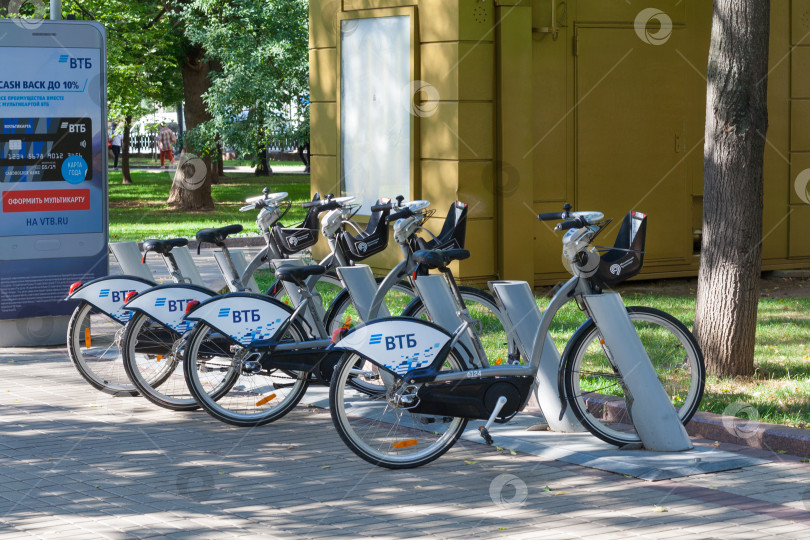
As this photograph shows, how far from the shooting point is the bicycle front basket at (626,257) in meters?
6.07

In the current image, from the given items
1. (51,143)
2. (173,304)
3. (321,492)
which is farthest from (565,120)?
(321,492)

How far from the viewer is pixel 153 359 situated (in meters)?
7.49

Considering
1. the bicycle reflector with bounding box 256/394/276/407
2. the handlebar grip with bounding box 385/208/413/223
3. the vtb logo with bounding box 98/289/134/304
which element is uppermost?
the handlebar grip with bounding box 385/208/413/223

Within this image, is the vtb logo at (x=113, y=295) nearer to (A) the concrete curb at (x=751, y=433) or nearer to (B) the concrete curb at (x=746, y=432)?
(B) the concrete curb at (x=746, y=432)

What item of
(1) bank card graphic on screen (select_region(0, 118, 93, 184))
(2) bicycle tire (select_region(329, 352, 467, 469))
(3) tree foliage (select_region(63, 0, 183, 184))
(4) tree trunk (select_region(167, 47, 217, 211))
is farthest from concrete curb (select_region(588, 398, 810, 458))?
(3) tree foliage (select_region(63, 0, 183, 184))

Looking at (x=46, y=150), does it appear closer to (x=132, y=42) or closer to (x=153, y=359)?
(x=153, y=359)

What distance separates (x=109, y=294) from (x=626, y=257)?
355 centimetres

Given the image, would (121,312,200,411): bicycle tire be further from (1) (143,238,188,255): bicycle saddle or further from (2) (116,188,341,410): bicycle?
(1) (143,238,188,255): bicycle saddle

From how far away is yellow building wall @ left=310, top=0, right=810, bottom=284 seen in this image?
39.0 feet

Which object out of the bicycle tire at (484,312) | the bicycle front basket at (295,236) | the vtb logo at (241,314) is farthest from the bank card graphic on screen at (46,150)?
the bicycle tire at (484,312)

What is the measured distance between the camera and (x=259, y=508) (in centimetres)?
524

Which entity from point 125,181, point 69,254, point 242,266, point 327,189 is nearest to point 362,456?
point 242,266

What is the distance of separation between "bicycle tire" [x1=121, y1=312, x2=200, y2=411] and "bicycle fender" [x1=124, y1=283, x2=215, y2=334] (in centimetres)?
6

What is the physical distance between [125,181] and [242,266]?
32089 millimetres
